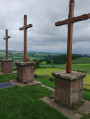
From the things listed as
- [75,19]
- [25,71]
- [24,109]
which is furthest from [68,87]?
[25,71]

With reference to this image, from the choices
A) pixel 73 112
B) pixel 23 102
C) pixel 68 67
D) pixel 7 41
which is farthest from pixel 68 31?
pixel 7 41

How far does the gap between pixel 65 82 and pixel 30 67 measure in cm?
376

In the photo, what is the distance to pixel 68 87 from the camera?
13.5 ft

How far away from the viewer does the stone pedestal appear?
4.07 m

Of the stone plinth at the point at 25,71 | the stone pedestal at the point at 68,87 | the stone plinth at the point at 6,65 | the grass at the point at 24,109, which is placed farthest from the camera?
the stone plinth at the point at 6,65

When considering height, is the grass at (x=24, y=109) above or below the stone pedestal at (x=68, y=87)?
below

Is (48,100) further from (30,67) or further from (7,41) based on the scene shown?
(7,41)

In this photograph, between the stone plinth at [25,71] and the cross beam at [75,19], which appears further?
the stone plinth at [25,71]

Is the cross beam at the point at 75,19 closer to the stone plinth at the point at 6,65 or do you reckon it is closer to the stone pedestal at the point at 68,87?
the stone pedestal at the point at 68,87

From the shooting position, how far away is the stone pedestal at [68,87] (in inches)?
160

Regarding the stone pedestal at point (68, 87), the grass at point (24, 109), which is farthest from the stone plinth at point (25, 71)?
the stone pedestal at point (68, 87)

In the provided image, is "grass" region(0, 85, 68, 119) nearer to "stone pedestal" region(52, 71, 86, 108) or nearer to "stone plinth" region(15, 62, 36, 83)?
"stone pedestal" region(52, 71, 86, 108)

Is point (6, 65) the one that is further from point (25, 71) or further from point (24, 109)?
point (24, 109)

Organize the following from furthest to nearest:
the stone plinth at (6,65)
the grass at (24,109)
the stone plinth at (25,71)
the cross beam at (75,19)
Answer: the stone plinth at (6,65)
the stone plinth at (25,71)
the cross beam at (75,19)
the grass at (24,109)
